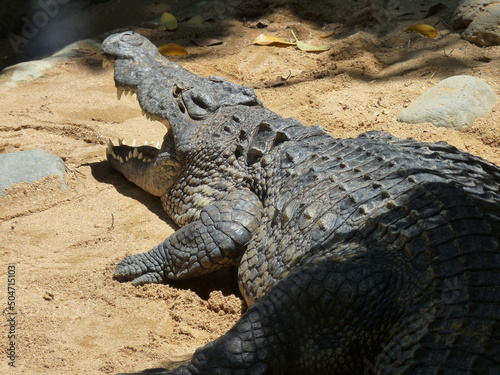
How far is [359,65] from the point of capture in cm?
655

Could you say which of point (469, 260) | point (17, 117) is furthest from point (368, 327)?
point (17, 117)

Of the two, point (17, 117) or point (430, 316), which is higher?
point (430, 316)

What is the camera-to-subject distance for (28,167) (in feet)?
16.0

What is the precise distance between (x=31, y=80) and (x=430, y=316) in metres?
5.83

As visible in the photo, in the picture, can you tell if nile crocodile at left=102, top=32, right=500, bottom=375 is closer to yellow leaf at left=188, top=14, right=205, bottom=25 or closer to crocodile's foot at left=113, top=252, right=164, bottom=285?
crocodile's foot at left=113, top=252, right=164, bottom=285

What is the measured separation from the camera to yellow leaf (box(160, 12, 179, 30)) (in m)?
8.16

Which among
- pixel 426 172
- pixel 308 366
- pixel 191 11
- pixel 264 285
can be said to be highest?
pixel 426 172

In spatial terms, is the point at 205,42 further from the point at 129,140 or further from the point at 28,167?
the point at 28,167

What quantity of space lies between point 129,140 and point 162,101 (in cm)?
109

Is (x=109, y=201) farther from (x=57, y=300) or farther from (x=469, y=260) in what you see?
(x=469, y=260)

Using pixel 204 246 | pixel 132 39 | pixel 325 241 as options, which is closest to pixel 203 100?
pixel 132 39

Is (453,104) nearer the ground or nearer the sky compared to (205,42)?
nearer the sky

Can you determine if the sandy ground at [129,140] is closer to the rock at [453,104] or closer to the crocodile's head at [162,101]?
the rock at [453,104]

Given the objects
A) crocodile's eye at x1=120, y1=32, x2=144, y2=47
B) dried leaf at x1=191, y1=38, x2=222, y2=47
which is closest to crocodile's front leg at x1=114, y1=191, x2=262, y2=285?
crocodile's eye at x1=120, y1=32, x2=144, y2=47
